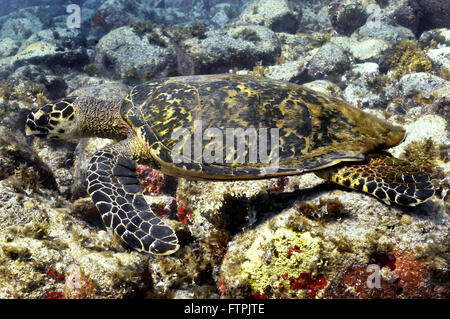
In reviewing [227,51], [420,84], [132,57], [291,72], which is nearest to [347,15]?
[291,72]

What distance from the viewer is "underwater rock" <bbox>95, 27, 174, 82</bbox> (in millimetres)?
10555

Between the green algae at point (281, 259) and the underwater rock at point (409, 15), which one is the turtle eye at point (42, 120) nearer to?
the green algae at point (281, 259)

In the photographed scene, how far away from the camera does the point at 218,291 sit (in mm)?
2895

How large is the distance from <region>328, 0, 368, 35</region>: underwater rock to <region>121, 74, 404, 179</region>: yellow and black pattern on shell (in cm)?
1403

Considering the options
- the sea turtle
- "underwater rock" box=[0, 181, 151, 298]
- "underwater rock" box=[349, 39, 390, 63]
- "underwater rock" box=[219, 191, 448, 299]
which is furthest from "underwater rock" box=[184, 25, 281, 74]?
"underwater rock" box=[219, 191, 448, 299]

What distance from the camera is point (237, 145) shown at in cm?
342

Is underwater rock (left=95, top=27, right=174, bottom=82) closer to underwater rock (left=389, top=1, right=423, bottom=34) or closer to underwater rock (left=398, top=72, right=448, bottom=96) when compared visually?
underwater rock (left=398, top=72, right=448, bottom=96)

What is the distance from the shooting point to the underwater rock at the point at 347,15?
46.4 ft

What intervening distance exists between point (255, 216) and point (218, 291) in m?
0.97

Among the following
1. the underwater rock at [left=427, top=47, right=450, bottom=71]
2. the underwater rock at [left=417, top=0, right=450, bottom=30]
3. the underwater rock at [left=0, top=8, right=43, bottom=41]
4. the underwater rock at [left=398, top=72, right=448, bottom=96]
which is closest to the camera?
the underwater rock at [left=398, top=72, right=448, bottom=96]

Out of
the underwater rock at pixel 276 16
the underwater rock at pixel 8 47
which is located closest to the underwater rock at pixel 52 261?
the underwater rock at pixel 276 16

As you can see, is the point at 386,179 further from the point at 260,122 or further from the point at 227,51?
the point at 227,51

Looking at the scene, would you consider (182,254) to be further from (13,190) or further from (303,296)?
(13,190)
